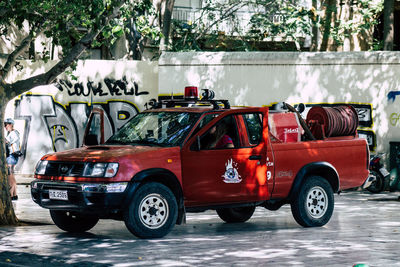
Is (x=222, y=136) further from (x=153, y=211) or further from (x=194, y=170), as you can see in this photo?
(x=153, y=211)

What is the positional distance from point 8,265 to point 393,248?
4.73m

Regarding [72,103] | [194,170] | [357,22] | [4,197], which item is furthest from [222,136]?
[357,22]

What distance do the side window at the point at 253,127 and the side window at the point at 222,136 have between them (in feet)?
0.77

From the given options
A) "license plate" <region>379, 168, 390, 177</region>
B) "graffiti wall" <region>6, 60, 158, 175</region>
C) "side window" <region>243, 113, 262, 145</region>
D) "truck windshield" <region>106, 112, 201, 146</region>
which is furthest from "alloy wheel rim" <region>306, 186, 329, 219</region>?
"graffiti wall" <region>6, 60, 158, 175</region>

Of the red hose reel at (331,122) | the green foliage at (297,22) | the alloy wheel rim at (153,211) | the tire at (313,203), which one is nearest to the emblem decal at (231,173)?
the alloy wheel rim at (153,211)

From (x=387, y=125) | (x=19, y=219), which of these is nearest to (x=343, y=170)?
(x=19, y=219)

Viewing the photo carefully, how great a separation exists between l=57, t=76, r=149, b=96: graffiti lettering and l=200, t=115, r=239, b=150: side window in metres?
9.38

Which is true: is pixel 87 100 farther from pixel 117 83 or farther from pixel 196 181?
pixel 196 181

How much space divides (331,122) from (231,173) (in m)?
2.28

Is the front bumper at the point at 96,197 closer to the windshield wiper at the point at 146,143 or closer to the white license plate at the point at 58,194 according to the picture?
the white license plate at the point at 58,194

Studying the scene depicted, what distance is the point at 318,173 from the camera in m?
13.1

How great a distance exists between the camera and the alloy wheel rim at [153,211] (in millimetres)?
11068

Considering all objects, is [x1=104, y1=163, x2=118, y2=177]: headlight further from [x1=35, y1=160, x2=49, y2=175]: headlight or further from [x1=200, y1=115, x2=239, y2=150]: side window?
[x1=200, y1=115, x2=239, y2=150]: side window

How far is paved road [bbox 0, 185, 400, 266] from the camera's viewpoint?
31.3 feet
